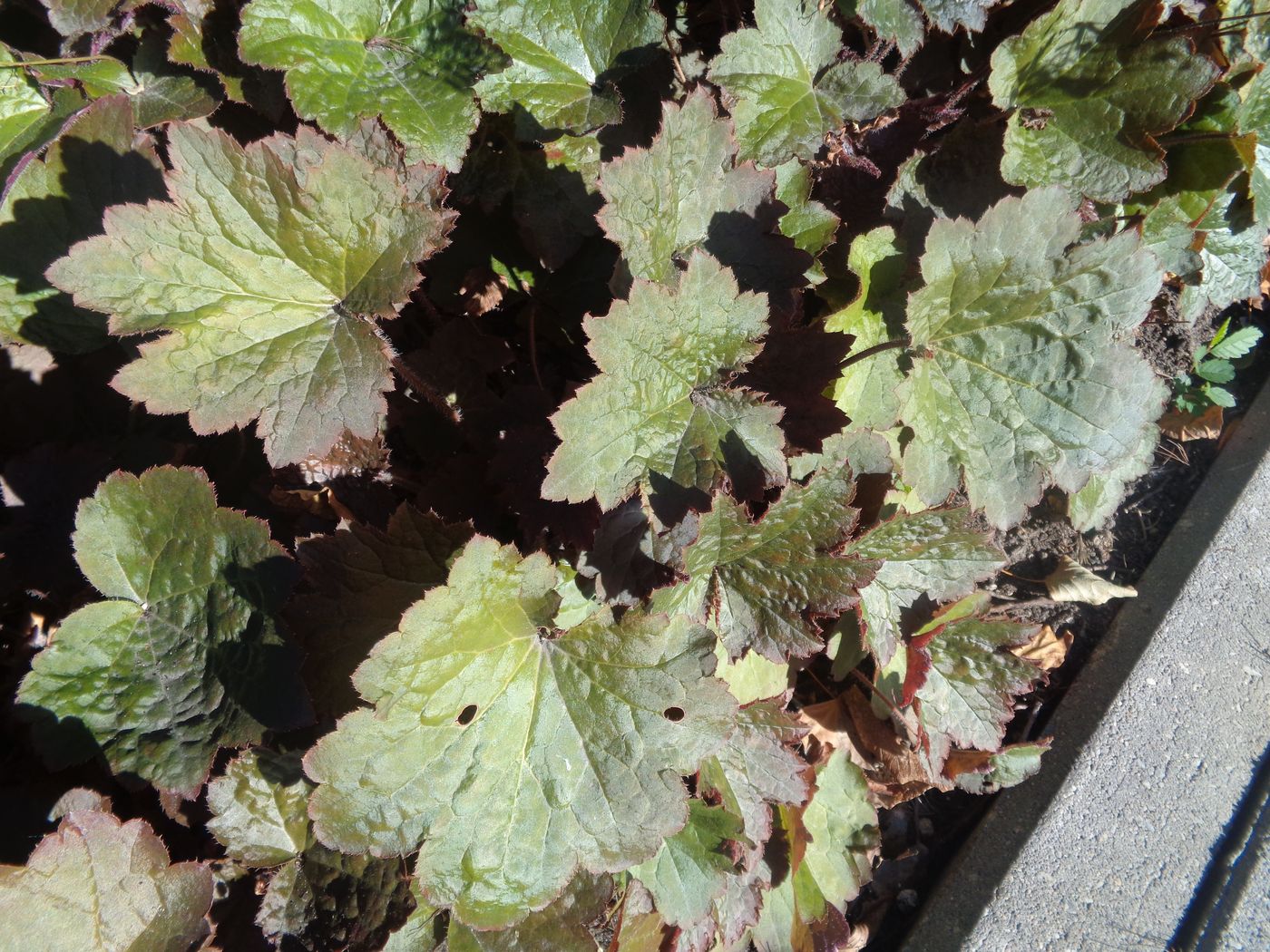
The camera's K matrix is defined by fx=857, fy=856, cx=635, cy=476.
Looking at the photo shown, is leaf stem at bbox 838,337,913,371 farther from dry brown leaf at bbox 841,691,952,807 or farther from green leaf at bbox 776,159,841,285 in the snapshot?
dry brown leaf at bbox 841,691,952,807

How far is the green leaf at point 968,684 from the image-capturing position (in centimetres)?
219

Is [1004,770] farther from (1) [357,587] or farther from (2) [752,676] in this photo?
(1) [357,587]

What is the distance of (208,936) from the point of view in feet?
5.12

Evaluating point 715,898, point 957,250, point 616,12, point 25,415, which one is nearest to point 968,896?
point 715,898

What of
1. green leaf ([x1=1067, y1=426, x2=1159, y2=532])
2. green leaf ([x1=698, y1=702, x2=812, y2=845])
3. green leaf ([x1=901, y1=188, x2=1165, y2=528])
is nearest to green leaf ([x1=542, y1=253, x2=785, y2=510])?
green leaf ([x1=901, y1=188, x2=1165, y2=528])

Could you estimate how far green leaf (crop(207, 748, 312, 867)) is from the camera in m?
1.70

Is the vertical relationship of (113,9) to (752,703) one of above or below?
above

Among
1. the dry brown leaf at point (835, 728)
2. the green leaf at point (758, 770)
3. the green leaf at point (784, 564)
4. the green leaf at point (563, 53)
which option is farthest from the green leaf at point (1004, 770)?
the green leaf at point (563, 53)

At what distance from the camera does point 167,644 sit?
1.65 metres

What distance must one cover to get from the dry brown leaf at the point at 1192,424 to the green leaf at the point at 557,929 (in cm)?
249

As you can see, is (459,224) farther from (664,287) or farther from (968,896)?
(968,896)

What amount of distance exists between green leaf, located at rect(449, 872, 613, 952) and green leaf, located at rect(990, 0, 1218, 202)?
1.81 meters

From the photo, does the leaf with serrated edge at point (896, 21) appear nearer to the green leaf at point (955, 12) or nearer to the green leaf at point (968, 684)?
the green leaf at point (955, 12)

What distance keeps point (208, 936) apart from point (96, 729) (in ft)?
1.42
